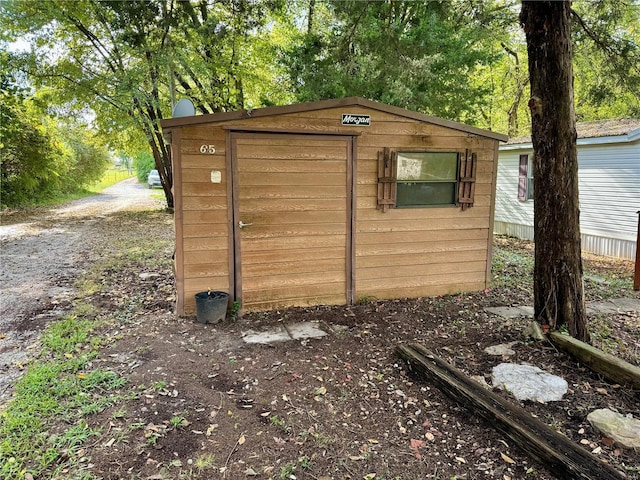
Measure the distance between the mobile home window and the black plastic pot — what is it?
2.39m

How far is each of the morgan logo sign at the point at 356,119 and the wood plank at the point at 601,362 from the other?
2896 mm

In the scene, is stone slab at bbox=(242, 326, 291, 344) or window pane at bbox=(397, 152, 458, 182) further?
window pane at bbox=(397, 152, 458, 182)

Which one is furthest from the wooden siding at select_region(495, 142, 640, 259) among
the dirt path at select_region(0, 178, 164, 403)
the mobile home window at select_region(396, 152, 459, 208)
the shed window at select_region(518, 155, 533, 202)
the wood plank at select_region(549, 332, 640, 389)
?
the dirt path at select_region(0, 178, 164, 403)

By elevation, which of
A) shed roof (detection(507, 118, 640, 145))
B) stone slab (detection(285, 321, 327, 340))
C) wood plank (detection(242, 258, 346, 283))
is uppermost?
shed roof (detection(507, 118, 640, 145))

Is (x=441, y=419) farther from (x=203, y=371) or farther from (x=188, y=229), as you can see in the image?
(x=188, y=229)

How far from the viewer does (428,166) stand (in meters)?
5.12

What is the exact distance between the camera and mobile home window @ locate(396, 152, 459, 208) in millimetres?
5035

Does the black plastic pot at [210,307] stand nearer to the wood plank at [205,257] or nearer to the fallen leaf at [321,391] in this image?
the wood plank at [205,257]

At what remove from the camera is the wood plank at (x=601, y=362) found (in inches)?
111

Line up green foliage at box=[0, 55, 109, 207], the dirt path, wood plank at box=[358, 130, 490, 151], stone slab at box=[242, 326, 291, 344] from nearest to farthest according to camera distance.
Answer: the dirt path < stone slab at box=[242, 326, 291, 344] < wood plank at box=[358, 130, 490, 151] < green foliage at box=[0, 55, 109, 207]

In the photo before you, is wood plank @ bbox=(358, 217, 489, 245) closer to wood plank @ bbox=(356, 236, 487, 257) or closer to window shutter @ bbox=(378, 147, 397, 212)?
wood plank @ bbox=(356, 236, 487, 257)

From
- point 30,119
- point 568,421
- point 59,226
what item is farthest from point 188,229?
point 30,119

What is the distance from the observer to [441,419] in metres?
2.64

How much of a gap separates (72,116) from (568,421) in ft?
48.0
